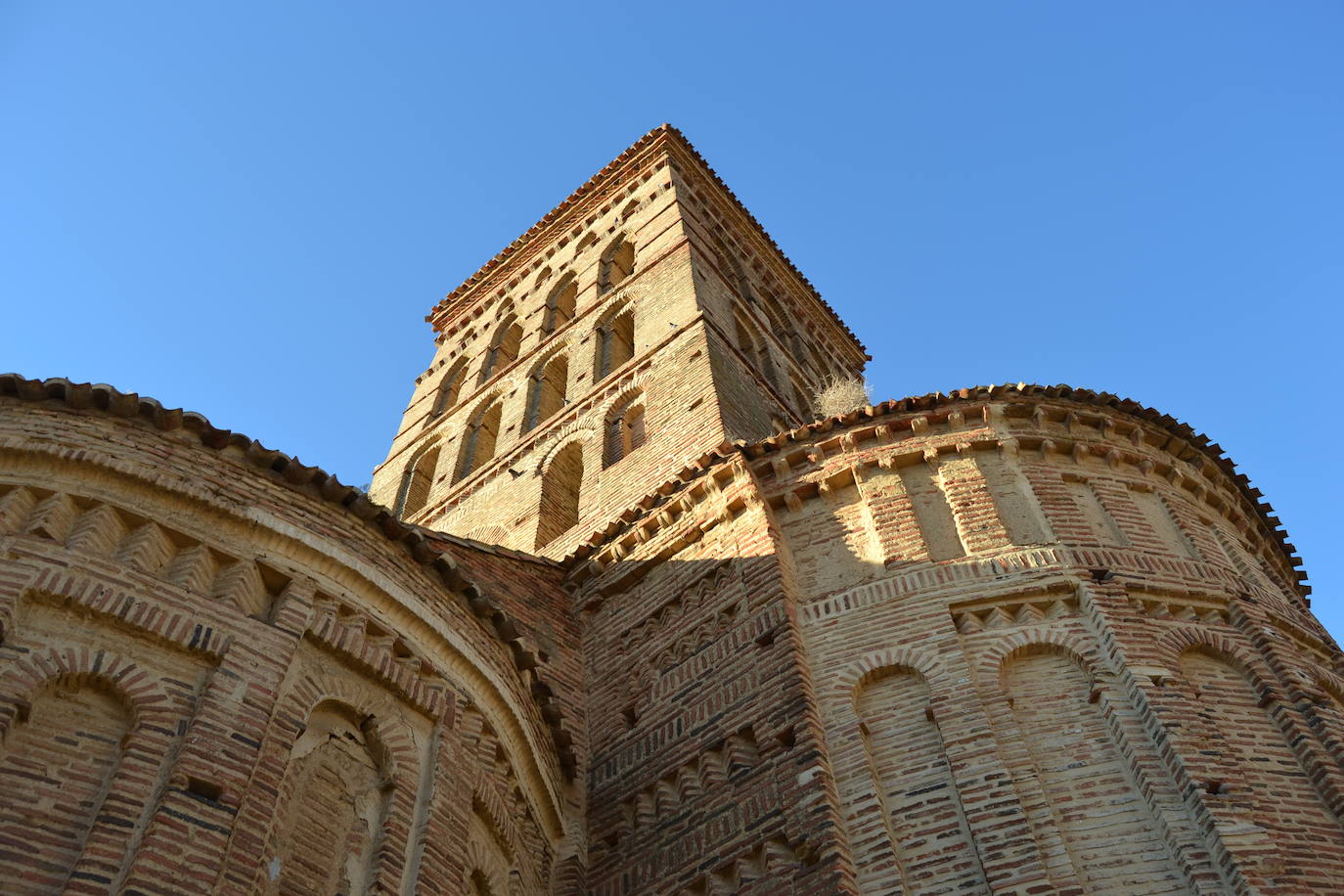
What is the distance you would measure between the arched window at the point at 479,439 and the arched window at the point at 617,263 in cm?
339

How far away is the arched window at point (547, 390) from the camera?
687 inches

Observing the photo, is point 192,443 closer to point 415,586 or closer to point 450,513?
point 415,586

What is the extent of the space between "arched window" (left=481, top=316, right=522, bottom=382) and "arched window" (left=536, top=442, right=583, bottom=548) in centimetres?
555

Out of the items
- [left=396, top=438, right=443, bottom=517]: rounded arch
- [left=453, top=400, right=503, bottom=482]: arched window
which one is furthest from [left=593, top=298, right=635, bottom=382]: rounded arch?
[left=396, top=438, right=443, bottom=517]: rounded arch

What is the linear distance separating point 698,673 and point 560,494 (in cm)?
625

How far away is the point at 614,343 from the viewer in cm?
1819

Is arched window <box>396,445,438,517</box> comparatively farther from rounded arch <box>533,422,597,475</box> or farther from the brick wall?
the brick wall

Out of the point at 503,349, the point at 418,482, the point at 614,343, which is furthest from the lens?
the point at 503,349

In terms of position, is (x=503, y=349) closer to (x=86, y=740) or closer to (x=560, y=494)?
(x=560, y=494)

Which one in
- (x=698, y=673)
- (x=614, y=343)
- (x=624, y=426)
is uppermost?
(x=614, y=343)

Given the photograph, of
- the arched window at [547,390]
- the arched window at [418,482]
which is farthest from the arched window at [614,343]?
the arched window at [418,482]

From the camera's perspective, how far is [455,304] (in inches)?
1013

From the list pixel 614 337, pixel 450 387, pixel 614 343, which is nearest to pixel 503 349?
pixel 450 387

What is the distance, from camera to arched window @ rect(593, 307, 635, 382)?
57.0 feet
